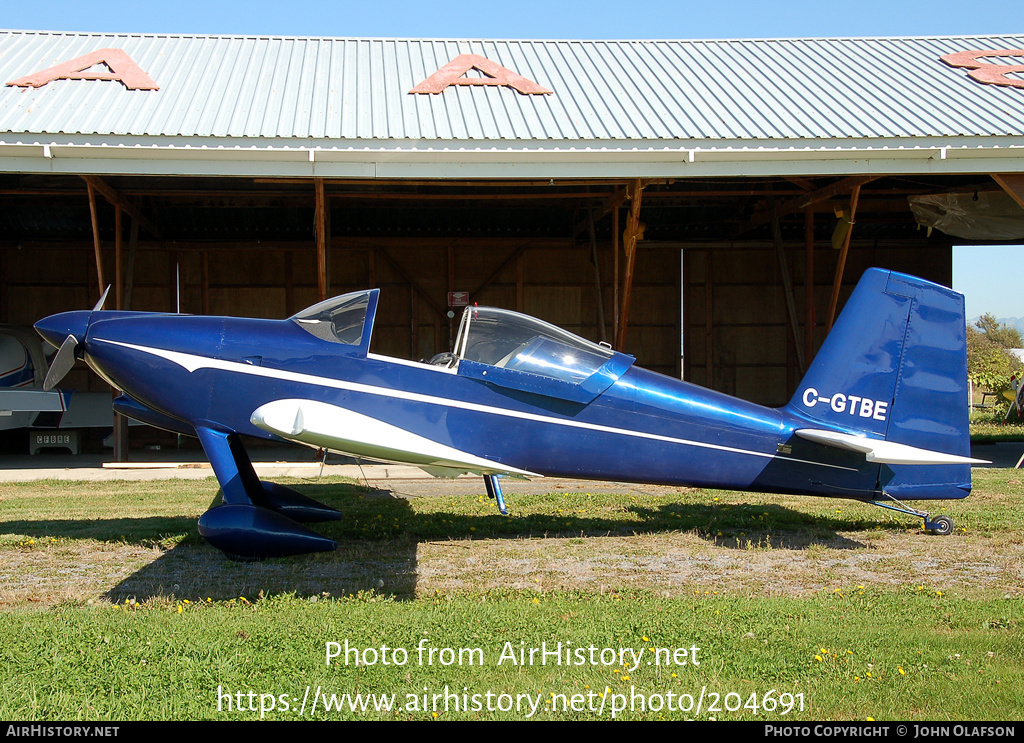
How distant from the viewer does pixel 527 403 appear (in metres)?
6.22

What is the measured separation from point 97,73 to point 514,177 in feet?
23.7

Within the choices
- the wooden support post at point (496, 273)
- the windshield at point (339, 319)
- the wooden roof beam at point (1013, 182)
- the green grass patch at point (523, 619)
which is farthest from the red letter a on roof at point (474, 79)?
the green grass patch at point (523, 619)

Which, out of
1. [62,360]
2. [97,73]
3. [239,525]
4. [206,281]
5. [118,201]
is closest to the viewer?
[239,525]

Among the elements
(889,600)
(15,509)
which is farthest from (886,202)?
(15,509)

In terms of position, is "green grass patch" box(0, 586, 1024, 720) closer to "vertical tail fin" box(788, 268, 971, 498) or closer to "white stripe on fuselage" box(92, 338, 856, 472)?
"white stripe on fuselage" box(92, 338, 856, 472)

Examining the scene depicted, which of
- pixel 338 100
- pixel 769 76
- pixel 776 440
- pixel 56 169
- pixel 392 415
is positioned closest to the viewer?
pixel 392 415

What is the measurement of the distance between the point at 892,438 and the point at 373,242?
40.7 feet

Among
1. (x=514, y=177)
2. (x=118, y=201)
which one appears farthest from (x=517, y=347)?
(x=118, y=201)

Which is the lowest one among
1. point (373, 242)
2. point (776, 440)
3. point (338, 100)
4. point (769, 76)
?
point (776, 440)

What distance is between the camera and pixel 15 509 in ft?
27.8

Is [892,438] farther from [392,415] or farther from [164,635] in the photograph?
[164,635]

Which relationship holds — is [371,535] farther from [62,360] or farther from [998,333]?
[998,333]

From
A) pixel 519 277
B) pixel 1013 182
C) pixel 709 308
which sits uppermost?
pixel 1013 182

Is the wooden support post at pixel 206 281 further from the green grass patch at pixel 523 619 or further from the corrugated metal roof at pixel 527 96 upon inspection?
the green grass patch at pixel 523 619
